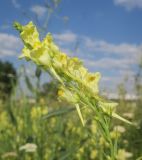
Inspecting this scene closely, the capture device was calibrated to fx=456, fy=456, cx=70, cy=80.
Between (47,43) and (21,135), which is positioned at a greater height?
(47,43)

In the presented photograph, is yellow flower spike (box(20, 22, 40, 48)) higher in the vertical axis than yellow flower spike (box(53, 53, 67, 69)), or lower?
higher

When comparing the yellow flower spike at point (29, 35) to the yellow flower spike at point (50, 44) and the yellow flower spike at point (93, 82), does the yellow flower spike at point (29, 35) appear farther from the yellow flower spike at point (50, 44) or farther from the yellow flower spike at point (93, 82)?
the yellow flower spike at point (93, 82)

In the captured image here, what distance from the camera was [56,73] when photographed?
875 millimetres

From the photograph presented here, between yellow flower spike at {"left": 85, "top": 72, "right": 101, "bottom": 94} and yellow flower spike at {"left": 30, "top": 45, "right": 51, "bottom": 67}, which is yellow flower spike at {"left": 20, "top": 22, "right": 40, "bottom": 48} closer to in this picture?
yellow flower spike at {"left": 30, "top": 45, "right": 51, "bottom": 67}

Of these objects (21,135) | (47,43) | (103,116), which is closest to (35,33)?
(47,43)

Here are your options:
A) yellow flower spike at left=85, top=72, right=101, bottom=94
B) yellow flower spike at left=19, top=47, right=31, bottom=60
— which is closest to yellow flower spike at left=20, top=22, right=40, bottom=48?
yellow flower spike at left=19, top=47, right=31, bottom=60

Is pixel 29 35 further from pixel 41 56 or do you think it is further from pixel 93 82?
pixel 93 82

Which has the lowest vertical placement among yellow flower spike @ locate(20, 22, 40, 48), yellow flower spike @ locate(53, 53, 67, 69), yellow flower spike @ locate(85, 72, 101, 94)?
yellow flower spike @ locate(85, 72, 101, 94)

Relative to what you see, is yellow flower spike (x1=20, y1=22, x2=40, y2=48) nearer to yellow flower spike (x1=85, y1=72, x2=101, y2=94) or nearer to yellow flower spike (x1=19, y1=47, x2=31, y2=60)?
yellow flower spike (x1=19, y1=47, x2=31, y2=60)

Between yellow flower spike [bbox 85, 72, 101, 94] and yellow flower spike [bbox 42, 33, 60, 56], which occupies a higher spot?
yellow flower spike [bbox 42, 33, 60, 56]

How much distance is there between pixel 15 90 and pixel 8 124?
1.92 ft

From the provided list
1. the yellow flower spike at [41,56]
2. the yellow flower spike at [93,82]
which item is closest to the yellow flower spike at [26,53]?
the yellow flower spike at [41,56]

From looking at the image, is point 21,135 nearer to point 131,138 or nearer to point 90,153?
point 90,153

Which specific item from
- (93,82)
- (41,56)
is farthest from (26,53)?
(93,82)
